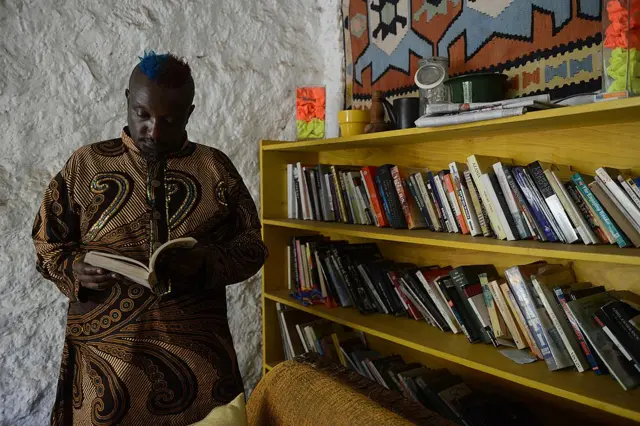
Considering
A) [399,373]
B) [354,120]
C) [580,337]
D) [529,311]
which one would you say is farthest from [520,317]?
[354,120]

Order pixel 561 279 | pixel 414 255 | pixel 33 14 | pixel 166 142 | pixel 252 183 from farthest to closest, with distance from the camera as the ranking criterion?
pixel 252 183, pixel 414 255, pixel 33 14, pixel 561 279, pixel 166 142

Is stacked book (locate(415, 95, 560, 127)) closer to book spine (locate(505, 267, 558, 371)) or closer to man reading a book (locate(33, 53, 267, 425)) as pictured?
book spine (locate(505, 267, 558, 371))

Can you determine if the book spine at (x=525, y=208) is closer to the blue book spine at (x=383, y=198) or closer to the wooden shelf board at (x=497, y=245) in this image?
the wooden shelf board at (x=497, y=245)

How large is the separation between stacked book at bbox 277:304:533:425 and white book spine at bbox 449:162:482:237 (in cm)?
49

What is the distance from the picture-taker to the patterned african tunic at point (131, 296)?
103 centimetres

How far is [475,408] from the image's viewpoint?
53.8 inches

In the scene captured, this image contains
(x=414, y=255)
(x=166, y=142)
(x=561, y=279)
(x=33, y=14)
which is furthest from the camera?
(x=414, y=255)

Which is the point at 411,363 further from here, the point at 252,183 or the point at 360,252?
the point at 252,183

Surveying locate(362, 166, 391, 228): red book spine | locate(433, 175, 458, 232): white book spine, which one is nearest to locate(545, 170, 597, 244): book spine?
locate(433, 175, 458, 232): white book spine

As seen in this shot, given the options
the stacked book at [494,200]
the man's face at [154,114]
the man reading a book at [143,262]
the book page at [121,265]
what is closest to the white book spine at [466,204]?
the stacked book at [494,200]

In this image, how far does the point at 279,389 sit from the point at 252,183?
1.22m

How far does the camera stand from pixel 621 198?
3.65 feet

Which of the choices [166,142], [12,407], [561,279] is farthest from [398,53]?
[12,407]

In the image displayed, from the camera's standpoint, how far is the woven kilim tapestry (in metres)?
1.33
